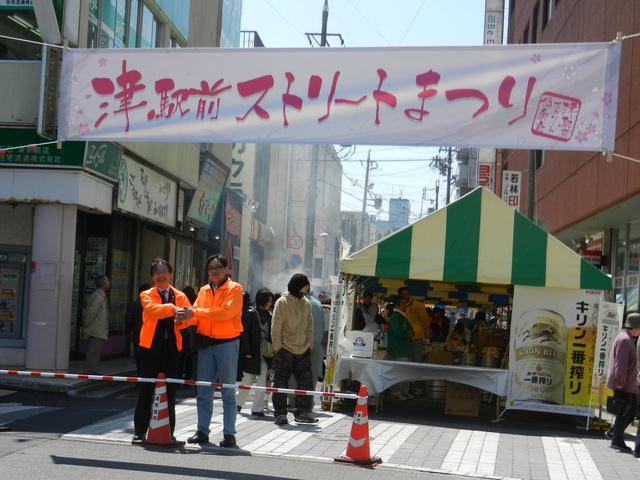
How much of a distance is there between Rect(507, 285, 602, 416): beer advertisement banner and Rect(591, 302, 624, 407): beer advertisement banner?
1.17ft

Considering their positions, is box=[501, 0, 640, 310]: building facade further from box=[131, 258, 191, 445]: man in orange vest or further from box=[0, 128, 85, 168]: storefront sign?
box=[0, 128, 85, 168]: storefront sign

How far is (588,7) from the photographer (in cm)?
1972

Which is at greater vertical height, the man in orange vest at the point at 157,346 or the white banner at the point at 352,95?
the white banner at the point at 352,95

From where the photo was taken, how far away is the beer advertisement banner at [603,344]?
1320 centimetres

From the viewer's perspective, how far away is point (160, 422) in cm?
920

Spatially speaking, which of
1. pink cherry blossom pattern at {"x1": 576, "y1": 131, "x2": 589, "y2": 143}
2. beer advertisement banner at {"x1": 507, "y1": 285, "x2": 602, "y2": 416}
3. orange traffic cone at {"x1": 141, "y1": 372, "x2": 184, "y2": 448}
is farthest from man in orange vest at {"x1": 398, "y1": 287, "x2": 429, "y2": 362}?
orange traffic cone at {"x1": 141, "y1": 372, "x2": 184, "y2": 448}

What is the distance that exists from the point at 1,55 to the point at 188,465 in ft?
36.6

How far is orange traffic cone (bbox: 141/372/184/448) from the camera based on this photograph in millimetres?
9141

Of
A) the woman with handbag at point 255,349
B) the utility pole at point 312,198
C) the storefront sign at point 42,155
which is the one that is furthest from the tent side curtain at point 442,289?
the utility pole at point 312,198

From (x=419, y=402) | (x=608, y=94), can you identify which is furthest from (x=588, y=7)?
(x=608, y=94)

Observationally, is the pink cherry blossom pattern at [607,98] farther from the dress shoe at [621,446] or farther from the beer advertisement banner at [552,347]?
the beer advertisement banner at [552,347]

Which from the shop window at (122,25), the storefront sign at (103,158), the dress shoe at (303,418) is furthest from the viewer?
the shop window at (122,25)

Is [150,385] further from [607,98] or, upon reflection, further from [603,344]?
[603,344]

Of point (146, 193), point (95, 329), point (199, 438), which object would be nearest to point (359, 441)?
point (199, 438)
